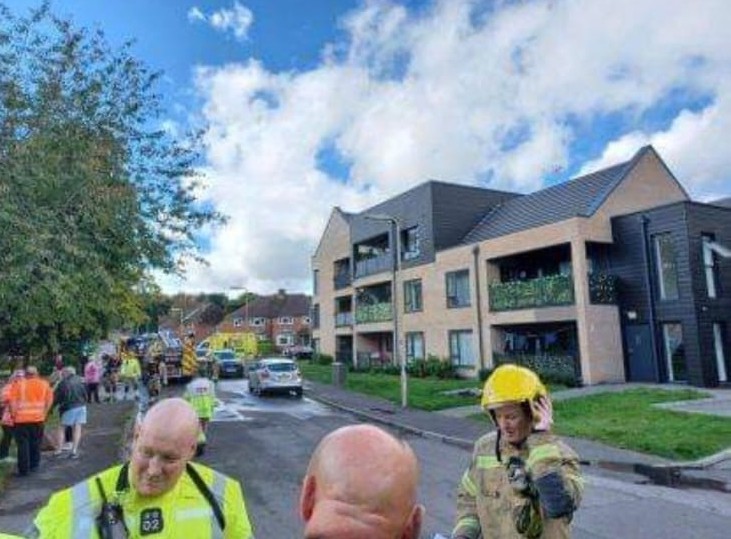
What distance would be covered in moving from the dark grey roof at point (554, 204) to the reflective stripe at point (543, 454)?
23996 mm

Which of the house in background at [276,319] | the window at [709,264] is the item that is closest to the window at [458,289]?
the window at [709,264]

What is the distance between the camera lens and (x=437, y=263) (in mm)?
33656

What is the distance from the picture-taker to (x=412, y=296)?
36.4 metres

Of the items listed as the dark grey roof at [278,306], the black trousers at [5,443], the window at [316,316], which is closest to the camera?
the black trousers at [5,443]

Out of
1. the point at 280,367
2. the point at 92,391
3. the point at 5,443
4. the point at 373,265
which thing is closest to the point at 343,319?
the point at 373,265

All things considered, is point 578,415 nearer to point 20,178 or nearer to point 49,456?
point 49,456

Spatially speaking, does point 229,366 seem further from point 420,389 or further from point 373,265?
point 420,389

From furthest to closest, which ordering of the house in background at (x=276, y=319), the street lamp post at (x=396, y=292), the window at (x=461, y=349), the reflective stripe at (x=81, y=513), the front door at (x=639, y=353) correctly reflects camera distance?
1. the house in background at (x=276, y=319)
2. the window at (x=461, y=349)
3. the front door at (x=639, y=353)
4. the street lamp post at (x=396, y=292)
5. the reflective stripe at (x=81, y=513)

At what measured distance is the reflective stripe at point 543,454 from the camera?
2.79m

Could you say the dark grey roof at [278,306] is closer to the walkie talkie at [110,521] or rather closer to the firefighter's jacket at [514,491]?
the firefighter's jacket at [514,491]

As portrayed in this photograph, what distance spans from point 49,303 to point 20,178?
6.84 ft

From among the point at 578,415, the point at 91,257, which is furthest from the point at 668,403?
the point at 91,257

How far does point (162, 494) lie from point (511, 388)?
150cm

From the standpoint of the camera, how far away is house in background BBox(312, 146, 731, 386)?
77.4 feet
